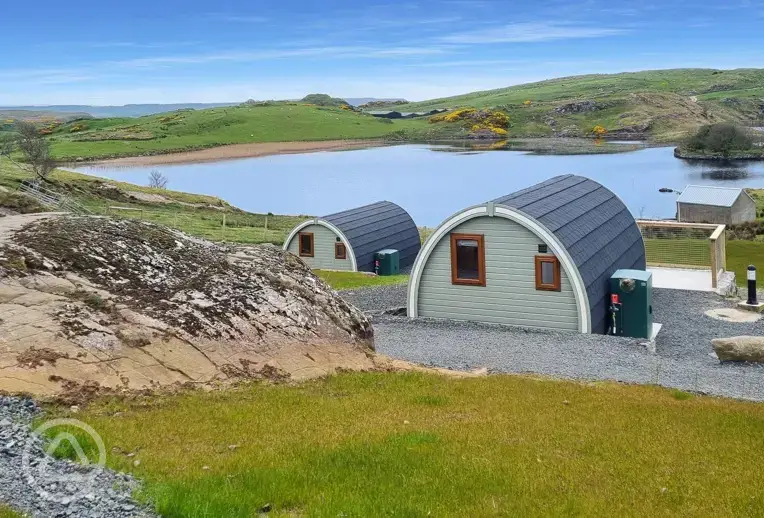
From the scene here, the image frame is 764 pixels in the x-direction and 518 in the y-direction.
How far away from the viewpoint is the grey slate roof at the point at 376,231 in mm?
37125

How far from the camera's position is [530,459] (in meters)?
9.48

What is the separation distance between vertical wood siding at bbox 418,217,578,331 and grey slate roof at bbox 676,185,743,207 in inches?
1722

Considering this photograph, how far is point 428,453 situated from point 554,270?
15.0 metres

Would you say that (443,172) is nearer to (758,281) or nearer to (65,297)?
(758,281)

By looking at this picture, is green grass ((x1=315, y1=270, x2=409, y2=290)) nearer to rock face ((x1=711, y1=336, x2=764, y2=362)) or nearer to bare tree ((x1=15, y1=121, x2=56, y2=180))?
rock face ((x1=711, y1=336, x2=764, y2=362))

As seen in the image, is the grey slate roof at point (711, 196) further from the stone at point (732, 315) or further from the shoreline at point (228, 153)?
the shoreline at point (228, 153)

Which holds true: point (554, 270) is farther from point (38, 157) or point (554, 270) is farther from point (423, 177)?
point (423, 177)

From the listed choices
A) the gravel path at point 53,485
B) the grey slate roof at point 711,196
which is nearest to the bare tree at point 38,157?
the grey slate roof at point 711,196

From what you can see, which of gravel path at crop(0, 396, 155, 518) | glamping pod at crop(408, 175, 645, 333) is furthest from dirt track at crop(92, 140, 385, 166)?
gravel path at crop(0, 396, 155, 518)

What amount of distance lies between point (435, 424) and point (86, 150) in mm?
158268

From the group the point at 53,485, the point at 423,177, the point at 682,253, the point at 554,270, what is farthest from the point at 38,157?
the point at 53,485

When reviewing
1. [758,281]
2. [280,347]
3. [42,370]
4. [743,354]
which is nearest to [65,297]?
[42,370]

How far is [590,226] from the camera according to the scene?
26.3 meters

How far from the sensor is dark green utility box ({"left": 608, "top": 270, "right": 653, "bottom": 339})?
77.6 ft
